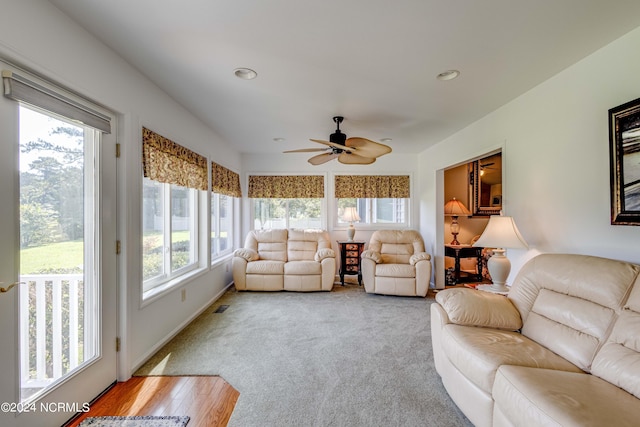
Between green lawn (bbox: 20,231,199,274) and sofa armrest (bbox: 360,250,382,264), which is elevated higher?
green lawn (bbox: 20,231,199,274)

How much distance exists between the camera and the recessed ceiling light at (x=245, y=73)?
90.5 inches

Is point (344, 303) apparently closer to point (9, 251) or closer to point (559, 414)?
point (559, 414)

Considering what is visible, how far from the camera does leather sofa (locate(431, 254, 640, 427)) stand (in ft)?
3.93

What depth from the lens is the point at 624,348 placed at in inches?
55.1

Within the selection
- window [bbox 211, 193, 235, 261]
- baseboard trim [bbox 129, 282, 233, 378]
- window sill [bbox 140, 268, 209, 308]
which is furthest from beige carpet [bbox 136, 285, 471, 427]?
window [bbox 211, 193, 235, 261]

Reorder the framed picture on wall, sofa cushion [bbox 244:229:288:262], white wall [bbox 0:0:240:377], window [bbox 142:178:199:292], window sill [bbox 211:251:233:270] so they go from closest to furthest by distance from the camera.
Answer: white wall [bbox 0:0:240:377] → the framed picture on wall → window [bbox 142:178:199:292] → window sill [bbox 211:251:233:270] → sofa cushion [bbox 244:229:288:262]

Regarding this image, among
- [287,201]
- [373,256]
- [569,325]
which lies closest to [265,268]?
[287,201]

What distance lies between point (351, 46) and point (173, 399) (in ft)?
9.19

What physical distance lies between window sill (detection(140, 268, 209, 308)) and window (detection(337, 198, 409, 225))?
9.85ft

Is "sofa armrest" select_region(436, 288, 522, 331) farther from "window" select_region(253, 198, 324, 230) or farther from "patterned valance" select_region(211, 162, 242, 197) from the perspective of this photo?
"window" select_region(253, 198, 324, 230)

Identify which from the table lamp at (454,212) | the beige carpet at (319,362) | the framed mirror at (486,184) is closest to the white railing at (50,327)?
the beige carpet at (319,362)

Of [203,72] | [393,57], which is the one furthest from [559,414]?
[203,72]

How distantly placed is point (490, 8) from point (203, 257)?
152 inches

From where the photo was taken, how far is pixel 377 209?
18.6 ft
